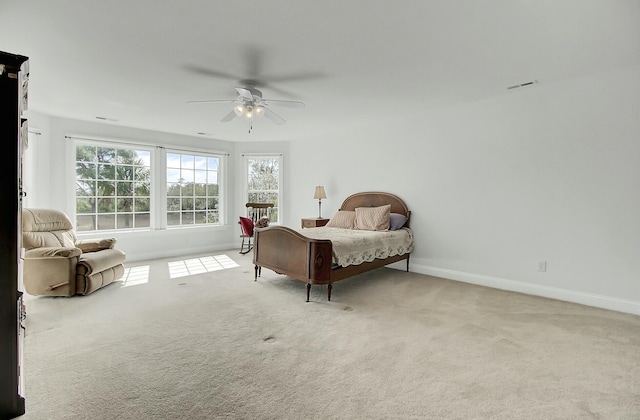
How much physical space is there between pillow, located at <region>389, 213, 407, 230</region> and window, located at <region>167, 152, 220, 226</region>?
398cm

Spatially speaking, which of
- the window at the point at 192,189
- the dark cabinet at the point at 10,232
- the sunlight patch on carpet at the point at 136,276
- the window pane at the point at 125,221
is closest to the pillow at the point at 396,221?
the sunlight patch on carpet at the point at 136,276

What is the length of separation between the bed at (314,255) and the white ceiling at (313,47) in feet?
5.70

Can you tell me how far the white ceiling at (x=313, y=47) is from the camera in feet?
6.88

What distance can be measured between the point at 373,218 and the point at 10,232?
3.97m

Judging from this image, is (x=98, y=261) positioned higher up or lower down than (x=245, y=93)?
lower down

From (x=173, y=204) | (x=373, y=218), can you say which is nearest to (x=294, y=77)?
(x=373, y=218)

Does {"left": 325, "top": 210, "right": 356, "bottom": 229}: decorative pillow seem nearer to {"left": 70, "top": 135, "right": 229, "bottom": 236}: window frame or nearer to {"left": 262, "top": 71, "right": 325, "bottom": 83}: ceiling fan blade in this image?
{"left": 262, "top": 71, "right": 325, "bottom": 83}: ceiling fan blade

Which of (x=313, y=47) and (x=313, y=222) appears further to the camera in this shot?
(x=313, y=222)

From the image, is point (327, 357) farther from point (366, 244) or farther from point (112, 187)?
point (112, 187)

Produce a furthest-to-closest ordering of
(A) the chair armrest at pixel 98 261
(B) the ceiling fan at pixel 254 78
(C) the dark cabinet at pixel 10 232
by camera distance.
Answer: (A) the chair armrest at pixel 98 261, (B) the ceiling fan at pixel 254 78, (C) the dark cabinet at pixel 10 232

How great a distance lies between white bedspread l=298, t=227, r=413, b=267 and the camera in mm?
3566

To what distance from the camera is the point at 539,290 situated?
144 inches

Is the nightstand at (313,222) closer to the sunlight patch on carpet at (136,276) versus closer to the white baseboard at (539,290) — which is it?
the white baseboard at (539,290)

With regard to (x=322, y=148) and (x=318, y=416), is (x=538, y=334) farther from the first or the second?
(x=322, y=148)
